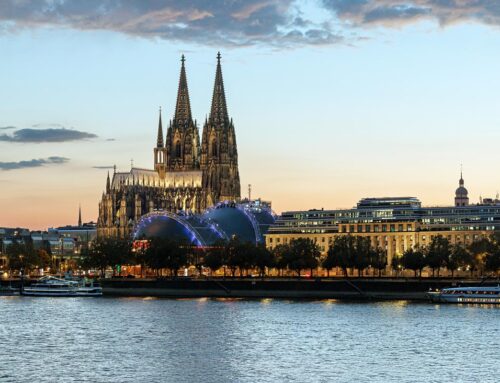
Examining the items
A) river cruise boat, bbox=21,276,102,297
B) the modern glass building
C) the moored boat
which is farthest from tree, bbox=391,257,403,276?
the moored boat

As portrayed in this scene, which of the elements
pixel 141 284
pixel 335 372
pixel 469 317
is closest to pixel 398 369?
pixel 335 372

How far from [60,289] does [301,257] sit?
35332 millimetres

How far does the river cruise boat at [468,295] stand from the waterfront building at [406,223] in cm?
4813

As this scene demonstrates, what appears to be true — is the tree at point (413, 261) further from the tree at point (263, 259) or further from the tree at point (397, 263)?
the tree at point (263, 259)

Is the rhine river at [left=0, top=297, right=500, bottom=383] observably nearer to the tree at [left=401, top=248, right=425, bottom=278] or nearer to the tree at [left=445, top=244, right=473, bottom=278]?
the tree at [left=445, top=244, right=473, bottom=278]

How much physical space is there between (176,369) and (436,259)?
89.6 m

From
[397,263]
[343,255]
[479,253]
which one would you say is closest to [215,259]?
[343,255]

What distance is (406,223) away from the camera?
18862cm

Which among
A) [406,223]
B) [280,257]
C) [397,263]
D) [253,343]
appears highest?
[406,223]

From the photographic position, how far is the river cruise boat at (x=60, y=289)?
15962 cm

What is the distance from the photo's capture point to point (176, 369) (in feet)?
244

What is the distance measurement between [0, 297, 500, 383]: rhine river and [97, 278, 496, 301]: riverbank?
14.8 m

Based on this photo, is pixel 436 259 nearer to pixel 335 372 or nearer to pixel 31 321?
pixel 31 321

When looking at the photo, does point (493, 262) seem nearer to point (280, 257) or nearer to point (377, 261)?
point (377, 261)
